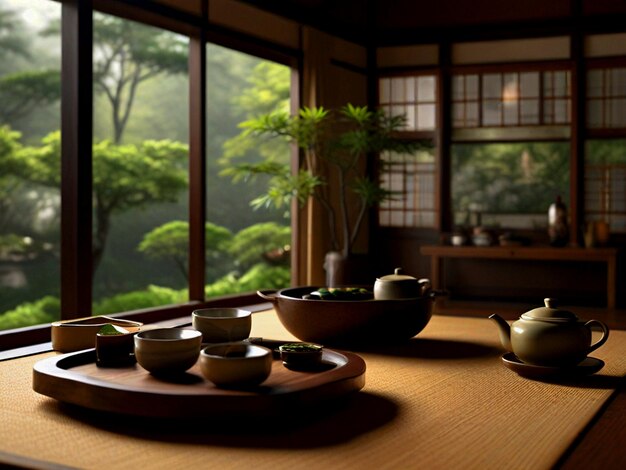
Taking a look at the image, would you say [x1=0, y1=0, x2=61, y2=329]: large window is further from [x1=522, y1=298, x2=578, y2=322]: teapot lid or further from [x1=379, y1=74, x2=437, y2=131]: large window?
[x1=522, y1=298, x2=578, y2=322]: teapot lid

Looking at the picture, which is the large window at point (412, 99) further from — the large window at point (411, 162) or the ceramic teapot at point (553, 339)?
the ceramic teapot at point (553, 339)

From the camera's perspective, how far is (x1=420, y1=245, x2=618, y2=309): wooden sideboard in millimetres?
6223

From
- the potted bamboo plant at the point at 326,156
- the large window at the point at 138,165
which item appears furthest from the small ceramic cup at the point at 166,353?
the large window at the point at 138,165

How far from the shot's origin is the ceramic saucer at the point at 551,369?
1.61 m

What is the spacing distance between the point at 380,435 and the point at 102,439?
42cm

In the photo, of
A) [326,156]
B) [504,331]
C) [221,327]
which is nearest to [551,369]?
[504,331]

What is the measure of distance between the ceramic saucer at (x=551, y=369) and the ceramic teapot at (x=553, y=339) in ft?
0.05

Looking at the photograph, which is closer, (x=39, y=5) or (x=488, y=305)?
(x=488, y=305)

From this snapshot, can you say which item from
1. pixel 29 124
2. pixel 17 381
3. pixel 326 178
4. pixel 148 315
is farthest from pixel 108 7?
pixel 29 124

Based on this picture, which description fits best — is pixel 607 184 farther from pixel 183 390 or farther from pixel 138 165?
pixel 183 390

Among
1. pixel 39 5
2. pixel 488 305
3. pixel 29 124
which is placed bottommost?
pixel 488 305

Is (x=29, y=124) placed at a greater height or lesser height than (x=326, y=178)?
greater

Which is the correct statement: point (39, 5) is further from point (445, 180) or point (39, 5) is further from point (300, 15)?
point (445, 180)

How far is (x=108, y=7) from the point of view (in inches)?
178
